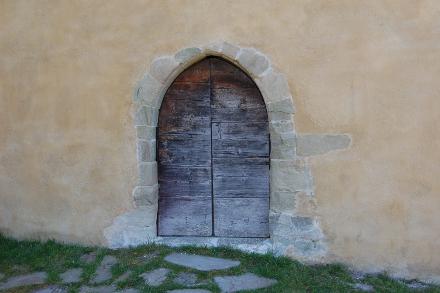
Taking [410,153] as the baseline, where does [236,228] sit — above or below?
below

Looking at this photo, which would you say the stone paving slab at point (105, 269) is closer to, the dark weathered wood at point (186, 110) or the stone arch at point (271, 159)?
the stone arch at point (271, 159)

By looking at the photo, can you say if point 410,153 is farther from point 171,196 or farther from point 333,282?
point 171,196

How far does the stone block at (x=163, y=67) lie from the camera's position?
412cm

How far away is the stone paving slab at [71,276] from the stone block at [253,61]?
229 centimetres

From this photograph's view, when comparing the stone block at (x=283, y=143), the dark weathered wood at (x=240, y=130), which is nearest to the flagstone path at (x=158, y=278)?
the stone block at (x=283, y=143)

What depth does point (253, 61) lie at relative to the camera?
4.00 m

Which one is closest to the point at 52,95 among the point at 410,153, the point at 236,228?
the point at 236,228

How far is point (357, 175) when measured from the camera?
3.89 m

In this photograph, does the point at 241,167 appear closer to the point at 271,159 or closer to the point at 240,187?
the point at 240,187

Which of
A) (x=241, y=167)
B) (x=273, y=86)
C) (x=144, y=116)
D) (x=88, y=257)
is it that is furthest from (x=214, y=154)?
(x=88, y=257)

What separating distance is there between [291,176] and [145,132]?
140 centimetres

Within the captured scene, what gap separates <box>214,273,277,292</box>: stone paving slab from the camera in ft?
11.3

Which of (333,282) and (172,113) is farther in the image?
(172,113)

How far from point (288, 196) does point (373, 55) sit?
Answer: 141cm
